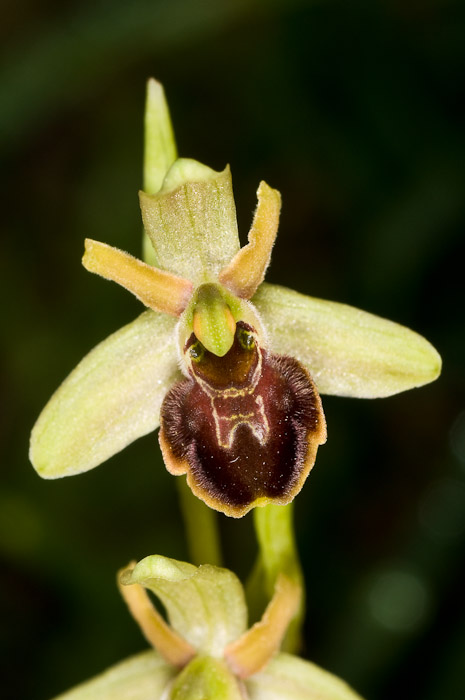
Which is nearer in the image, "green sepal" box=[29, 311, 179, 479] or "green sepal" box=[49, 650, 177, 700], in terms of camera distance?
"green sepal" box=[29, 311, 179, 479]

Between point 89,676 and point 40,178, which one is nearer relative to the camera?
point 89,676

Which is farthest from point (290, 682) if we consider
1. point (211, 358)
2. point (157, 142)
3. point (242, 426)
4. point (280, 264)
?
point (280, 264)

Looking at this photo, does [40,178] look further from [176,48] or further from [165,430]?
[165,430]

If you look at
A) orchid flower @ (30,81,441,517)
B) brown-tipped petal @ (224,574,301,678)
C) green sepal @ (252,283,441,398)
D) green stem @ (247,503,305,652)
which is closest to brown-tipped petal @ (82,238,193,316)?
orchid flower @ (30,81,441,517)

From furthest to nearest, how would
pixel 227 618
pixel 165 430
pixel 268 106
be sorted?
pixel 268 106
pixel 227 618
pixel 165 430

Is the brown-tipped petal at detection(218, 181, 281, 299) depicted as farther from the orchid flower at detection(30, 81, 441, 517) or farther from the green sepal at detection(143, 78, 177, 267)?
the green sepal at detection(143, 78, 177, 267)

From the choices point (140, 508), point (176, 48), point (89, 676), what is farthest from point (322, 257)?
point (89, 676)
